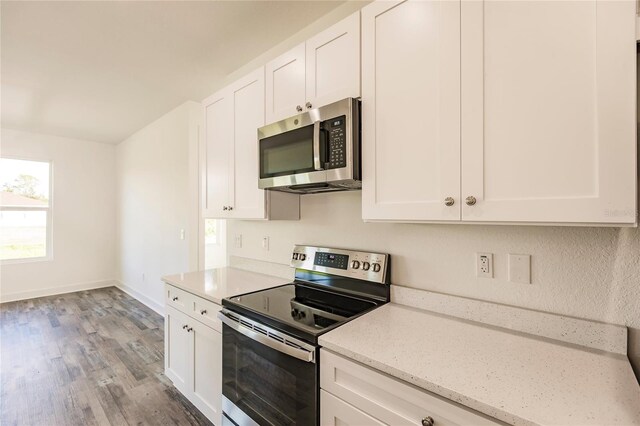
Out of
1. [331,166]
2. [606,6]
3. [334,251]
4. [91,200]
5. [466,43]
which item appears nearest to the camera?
[606,6]

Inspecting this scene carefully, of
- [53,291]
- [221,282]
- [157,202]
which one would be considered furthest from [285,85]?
[53,291]

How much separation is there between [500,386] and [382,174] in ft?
2.71

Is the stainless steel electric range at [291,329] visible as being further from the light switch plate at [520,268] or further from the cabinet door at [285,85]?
the cabinet door at [285,85]

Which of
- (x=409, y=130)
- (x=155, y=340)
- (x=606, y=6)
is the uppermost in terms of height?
(x=606, y=6)

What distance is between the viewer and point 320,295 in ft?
5.77

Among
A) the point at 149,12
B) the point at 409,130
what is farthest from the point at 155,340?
the point at 409,130

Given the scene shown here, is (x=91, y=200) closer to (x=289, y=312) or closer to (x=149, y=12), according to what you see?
(x=149, y=12)

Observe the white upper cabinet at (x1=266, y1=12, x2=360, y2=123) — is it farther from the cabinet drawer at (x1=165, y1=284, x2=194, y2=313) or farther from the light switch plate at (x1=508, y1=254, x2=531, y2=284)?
the cabinet drawer at (x1=165, y1=284, x2=194, y2=313)

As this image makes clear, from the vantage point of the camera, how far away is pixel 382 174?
1.31 meters

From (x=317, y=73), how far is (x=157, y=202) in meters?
3.47

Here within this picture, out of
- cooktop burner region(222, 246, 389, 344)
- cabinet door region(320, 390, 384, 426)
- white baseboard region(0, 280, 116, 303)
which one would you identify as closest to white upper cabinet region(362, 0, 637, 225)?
cooktop burner region(222, 246, 389, 344)

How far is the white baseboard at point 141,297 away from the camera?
13.3 feet

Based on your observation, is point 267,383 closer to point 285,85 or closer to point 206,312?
point 206,312

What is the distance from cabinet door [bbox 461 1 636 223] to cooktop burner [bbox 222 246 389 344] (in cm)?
69
